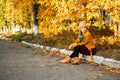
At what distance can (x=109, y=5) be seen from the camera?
11.9 meters

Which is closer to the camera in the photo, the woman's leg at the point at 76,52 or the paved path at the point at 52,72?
the paved path at the point at 52,72

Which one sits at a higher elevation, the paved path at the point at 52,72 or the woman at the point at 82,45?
the woman at the point at 82,45

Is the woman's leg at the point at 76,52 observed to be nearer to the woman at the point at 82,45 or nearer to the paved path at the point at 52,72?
the woman at the point at 82,45

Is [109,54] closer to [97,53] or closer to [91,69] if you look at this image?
[97,53]

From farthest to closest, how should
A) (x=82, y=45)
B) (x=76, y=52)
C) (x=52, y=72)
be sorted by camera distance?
(x=82, y=45)
(x=76, y=52)
(x=52, y=72)

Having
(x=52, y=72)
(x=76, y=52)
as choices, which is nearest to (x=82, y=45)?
(x=76, y=52)

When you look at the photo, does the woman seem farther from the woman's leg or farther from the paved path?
the paved path

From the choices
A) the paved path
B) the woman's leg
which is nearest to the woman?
the woman's leg

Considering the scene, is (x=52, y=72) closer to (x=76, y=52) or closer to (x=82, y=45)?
(x=76, y=52)

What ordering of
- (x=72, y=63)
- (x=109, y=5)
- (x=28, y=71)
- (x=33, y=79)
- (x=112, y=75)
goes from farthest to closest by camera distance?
(x=109, y=5)
(x=72, y=63)
(x=28, y=71)
(x=112, y=75)
(x=33, y=79)

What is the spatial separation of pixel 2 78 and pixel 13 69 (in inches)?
63.2

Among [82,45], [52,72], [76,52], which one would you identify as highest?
[82,45]

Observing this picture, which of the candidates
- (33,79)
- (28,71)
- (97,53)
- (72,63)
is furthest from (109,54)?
(33,79)

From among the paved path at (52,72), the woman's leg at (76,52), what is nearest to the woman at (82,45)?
the woman's leg at (76,52)
